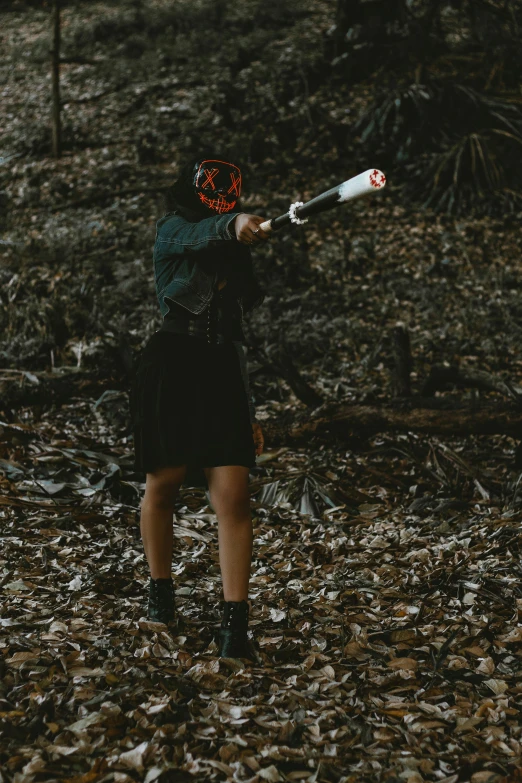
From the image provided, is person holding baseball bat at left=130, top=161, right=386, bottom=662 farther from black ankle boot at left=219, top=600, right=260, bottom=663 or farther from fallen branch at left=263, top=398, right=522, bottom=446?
fallen branch at left=263, top=398, right=522, bottom=446

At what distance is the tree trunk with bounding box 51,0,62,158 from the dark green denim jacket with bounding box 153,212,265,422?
36.1 ft

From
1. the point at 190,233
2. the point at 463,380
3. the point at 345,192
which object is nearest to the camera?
the point at 345,192

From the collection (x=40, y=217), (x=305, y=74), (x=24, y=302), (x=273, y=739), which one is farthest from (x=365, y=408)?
(x=305, y=74)

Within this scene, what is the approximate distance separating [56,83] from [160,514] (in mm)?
11441

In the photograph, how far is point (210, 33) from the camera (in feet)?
56.3

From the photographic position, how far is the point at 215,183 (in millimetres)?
3049

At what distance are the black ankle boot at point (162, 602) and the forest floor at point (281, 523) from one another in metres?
0.07

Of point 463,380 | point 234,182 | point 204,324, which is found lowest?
point 463,380

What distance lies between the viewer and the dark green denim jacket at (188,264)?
282cm

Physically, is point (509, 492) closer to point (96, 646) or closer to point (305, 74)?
Answer: point (96, 646)

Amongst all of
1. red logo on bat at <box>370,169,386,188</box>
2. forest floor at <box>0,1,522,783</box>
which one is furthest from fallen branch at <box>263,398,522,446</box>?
red logo on bat at <box>370,169,386,188</box>

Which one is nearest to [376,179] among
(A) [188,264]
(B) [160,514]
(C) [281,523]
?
(A) [188,264]

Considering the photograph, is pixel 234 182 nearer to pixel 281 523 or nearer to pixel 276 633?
pixel 276 633

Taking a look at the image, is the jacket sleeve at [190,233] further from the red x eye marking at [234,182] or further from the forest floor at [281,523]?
the forest floor at [281,523]
